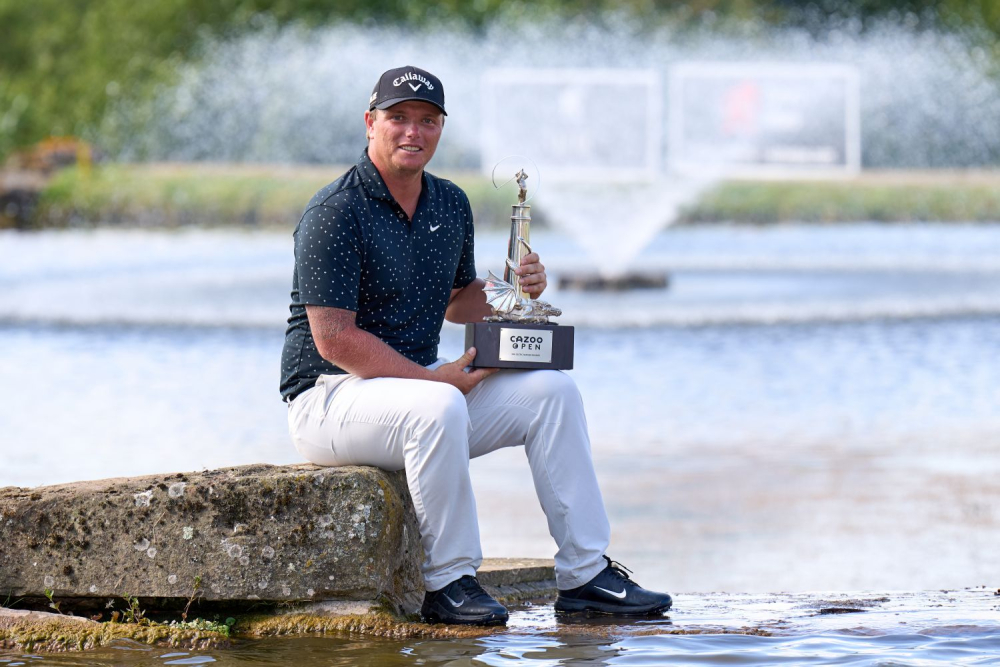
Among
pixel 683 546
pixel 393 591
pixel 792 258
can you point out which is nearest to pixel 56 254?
pixel 792 258

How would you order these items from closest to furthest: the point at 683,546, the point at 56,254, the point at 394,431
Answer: the point at 394,431, the point at 683,546, the point at 56,254

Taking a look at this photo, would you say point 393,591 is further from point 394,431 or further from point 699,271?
point 699,271

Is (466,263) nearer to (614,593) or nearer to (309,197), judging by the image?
(614,593)

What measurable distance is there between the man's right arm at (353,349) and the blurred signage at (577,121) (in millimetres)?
28048

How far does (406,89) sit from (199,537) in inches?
47.2

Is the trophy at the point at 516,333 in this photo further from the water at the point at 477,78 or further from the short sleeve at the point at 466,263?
the water at the point at 477,78

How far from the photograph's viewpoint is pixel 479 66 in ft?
114

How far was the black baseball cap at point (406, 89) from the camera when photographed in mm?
4078

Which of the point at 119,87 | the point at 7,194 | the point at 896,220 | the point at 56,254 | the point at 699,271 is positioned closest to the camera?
the point at 699,271

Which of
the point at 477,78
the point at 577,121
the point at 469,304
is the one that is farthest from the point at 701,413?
the point at 577,121

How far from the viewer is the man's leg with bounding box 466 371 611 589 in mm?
4027

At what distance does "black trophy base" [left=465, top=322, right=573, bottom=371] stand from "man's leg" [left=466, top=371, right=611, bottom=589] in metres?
0.04

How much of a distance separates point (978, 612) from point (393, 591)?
142 cm

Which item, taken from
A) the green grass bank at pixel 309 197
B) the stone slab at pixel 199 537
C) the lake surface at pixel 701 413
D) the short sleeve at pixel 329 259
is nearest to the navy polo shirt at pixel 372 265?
the short sleeve at pixel 329 259
